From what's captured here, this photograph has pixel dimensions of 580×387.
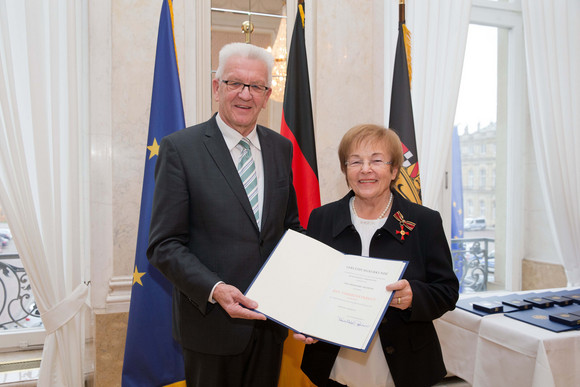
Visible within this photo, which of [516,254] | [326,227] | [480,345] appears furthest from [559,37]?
[326,227]

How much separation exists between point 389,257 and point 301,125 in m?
1.36

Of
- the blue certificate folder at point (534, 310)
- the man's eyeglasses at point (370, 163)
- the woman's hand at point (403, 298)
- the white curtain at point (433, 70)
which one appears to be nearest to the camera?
the woman's hand at point (403, 298)

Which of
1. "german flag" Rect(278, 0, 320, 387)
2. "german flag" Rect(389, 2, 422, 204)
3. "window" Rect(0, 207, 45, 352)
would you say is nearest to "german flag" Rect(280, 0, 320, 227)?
"german flag" Rect(278, 0, 320, 387)

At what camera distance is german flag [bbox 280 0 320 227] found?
2.59 m

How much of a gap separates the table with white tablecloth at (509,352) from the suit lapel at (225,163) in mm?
1460

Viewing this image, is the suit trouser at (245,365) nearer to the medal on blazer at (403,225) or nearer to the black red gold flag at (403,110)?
the medal on blazer at (403,225)

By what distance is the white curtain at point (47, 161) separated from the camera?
225cm

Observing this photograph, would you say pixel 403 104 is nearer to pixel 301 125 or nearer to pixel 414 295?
pixel 301 125

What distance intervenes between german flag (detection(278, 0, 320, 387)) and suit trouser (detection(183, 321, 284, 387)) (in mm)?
1104

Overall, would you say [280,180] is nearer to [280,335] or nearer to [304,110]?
[280,335]

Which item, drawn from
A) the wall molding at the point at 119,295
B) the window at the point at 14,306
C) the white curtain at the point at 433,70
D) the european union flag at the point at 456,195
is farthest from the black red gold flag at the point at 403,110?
the window at the point at 14,306

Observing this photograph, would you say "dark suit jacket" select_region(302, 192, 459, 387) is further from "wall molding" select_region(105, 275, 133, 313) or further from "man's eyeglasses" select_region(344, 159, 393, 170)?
"wall molding" select_region(105, 275, 133, 313)

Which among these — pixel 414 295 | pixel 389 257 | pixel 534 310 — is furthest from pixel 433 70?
pixel 414 295

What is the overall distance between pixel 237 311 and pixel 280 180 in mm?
555
